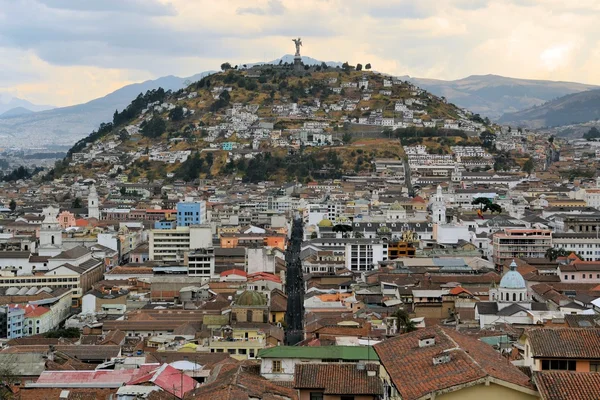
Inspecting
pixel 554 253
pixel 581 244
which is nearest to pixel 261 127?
pixel 581 244

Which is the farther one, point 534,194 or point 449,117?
point 449,117

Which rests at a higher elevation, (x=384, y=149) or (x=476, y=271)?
(x=384, y=149)

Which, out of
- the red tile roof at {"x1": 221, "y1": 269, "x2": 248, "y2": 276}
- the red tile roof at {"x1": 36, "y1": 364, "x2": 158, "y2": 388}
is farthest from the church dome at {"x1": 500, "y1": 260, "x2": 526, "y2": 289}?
the red tile roof at {"x1": 221, "y1": 269, "x2": 248, "y2": 276}

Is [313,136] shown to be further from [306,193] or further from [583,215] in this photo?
[583,215]

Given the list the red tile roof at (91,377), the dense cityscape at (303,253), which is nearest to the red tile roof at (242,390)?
the dense cityscape at (303,253)

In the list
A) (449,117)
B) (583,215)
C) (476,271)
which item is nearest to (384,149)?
(449,117)

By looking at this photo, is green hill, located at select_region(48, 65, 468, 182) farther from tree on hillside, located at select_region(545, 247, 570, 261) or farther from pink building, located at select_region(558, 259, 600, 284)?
pink building, located at select_region(558, 259, 600, 284)

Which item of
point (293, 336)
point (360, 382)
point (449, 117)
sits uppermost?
point (449, 117)
